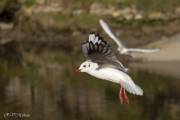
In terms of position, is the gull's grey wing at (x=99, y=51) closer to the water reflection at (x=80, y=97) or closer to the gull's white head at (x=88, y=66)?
the gull's white head at (x=88, y=66)

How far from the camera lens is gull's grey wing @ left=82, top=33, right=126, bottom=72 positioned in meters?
12.7

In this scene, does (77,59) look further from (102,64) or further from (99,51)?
(99,51)

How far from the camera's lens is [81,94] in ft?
76.2

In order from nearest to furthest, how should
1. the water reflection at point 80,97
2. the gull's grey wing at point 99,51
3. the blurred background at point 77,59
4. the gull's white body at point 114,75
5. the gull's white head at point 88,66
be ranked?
1. the gull's grey wing at point 99,51
2. the gull's white head at point 88,66
3. the gull's white body at point 114,75
4. the water reflection at point 80,97
5. the blurred background at point 77,59

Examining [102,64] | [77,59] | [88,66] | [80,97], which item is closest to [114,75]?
[102,64]

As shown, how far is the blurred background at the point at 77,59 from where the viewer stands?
20797mm

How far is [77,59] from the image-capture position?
31359 mm

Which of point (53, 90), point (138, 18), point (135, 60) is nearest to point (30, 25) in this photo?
point (138, 18)

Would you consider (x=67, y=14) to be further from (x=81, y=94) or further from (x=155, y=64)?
(x=81, y=94)

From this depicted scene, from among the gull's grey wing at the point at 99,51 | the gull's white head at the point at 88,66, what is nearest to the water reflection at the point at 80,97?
the gull's grey wing at the point at 99,51

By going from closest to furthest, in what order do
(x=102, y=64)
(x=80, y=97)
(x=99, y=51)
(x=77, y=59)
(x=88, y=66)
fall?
(x=99, y=51)
(x=88, y=66)
(x=102, y=64)
(x=80, y=97)
(x=77, y=59)

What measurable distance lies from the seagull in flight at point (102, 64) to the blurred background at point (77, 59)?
5.68m

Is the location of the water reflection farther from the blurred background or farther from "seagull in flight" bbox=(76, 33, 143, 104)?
"seagull in flight" bbox=(76, 33, 143, 104)

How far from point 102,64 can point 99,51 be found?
16.4 inches
